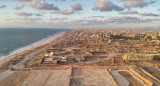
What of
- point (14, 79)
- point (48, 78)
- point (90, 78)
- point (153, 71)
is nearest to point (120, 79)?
point (90, 78)

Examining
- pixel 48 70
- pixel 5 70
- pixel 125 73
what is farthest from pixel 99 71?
pixel 5 70

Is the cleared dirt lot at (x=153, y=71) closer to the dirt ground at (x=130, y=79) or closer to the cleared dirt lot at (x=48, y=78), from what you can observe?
the dirt ground at (x=130, y=79)

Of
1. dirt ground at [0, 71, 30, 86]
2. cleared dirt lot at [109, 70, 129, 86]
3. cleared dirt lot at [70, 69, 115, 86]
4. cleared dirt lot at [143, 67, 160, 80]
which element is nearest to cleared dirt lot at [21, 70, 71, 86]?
dirt ground at [0, 71, 30, 86]

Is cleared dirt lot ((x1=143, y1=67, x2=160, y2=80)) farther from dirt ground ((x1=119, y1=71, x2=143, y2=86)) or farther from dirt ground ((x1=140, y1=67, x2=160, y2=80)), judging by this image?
dirt ground ((x1=119, y1=71, x2=143, y2=86))

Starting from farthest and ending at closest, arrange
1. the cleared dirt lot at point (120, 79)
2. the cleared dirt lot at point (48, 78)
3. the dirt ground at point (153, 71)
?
the dirt ground at point (153, 71)
the cleared dirt lot at point (120, 79)
the cleared dirt lot at point (48, 78)

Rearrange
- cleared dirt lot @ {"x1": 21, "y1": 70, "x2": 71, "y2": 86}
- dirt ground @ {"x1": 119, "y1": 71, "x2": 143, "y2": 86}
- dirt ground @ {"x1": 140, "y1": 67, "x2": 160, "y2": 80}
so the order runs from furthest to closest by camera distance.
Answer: dirt ground @ {"x1": 140, "y1": 67, "x2": 160, "y2": 80}, dirt ground @ {"x1": 119, "y1": 71, "x2": 143, "y2": 86}, cleared dirt lot @ {"x1": 21, "y1": 70, "x2": 71, "y2": 86}

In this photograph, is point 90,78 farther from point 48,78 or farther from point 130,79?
point 48,78

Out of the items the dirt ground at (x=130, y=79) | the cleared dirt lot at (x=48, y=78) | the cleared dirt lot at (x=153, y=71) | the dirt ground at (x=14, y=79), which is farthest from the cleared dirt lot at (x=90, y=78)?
the cleared dirt lot at (x=153, y=71)
